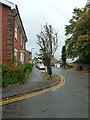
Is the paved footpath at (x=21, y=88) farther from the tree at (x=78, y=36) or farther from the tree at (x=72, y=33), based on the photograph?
the tree at (x=72, y=33)

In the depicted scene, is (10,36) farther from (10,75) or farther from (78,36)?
(78,36)

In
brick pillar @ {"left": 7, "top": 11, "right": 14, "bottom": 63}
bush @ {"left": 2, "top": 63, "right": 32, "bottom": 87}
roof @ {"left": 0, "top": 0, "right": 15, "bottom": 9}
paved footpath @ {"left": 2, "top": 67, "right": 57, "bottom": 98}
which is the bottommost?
paved footpath @ {"left": 2, "top": 67, "right": 57, "bottom": 98}

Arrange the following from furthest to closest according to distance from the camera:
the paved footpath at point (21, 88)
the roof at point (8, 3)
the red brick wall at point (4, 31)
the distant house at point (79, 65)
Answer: the distant house at point (79, 65)
the roof at point (8, 3)
the red brick wall at point (4, 31)
the paved footpath at point (21, 88)

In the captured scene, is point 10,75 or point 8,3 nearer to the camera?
point 10,75

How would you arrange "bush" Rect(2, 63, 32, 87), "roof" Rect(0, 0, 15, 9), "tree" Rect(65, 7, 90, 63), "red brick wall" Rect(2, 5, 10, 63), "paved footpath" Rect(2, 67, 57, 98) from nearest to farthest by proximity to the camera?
"paved footpath" Rect(2, 67, 57, 98)
"bush" Rect(2, 63, 32, 87)
"red brick wall" Rect(2, 5, 10, 63)
"roof" Rect(0, 0, 15, 9)
"tree" Rect(65, 7, 90, 63)

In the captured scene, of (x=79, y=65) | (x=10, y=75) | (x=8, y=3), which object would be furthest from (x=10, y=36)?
(x=79, y=65)

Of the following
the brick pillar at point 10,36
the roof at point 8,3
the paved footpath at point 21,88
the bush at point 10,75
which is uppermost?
the roof at point 8,3

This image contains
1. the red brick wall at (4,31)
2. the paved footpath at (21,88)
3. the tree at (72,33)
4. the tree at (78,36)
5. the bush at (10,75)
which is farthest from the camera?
the tree at (72,33)

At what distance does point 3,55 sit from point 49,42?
576 centimetres

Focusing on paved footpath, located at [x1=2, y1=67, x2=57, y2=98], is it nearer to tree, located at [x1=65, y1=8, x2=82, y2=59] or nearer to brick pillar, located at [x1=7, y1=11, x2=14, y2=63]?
brick pillar, located at [x1=7, y1=11, x2=14, y2=63]

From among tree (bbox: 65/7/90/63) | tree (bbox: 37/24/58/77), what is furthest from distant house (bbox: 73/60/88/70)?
tree (bbox: 37/24/58/77)

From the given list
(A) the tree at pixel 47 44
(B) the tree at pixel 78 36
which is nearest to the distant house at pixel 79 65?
(B) the tree at pixel 78 36

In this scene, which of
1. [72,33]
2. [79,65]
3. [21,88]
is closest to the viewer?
[21,88]

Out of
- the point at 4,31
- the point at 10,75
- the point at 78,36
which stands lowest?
the point at 10,75
